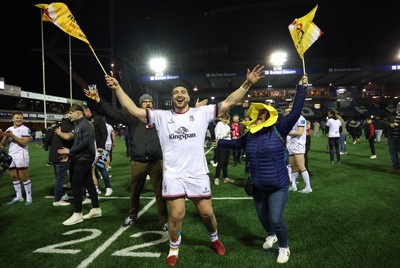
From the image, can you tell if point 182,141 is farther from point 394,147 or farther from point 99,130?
point 394,147

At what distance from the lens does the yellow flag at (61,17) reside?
11.9 feet

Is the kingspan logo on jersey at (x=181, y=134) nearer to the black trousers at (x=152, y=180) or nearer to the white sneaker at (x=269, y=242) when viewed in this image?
the black trousers at (x=152, y=180)

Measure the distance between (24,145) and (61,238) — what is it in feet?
10.8

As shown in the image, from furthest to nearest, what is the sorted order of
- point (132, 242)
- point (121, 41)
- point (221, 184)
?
point (121, 41) < point (221, 184) < point (132, 242)

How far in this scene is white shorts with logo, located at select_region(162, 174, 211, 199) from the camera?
316 cm

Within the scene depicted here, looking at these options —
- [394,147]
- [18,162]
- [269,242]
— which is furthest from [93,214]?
[394,147]

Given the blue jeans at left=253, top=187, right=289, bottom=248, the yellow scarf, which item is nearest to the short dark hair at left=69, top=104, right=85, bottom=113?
the yellow scarf

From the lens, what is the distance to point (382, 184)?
734 centimetres

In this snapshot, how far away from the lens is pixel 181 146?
315 cm

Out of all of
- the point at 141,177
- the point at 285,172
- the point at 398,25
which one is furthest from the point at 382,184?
the point at 398,25

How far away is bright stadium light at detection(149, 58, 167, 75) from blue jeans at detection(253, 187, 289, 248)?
36.0m

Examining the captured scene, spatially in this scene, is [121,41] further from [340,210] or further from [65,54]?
[340,210]

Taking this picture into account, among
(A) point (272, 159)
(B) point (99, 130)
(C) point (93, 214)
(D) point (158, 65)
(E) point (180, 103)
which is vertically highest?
(D) point (158, 65)

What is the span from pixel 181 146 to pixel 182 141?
0.06 metres
